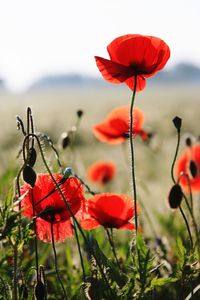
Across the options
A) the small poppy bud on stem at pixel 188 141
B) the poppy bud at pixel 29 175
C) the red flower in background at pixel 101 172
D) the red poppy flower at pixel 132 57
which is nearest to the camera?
the poppy bud at pixel 29 175

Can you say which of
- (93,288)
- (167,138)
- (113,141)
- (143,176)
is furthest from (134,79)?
(167,138)

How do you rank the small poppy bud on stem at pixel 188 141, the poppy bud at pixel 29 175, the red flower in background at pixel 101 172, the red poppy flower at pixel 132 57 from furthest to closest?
the red flower in background at pixel 101 172
the small poppy bud on stem at pixel 188 141
the red poppy flower at pixel 132 57
the poppy bud at pixel 29 175

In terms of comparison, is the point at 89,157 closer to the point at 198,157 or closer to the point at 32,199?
the point at 198,157

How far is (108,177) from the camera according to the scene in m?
2.19

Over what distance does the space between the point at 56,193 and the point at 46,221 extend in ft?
0.24

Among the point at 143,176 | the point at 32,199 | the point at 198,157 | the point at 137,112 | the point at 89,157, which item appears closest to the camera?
the point at 32,199

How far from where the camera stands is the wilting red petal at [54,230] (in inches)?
41.4

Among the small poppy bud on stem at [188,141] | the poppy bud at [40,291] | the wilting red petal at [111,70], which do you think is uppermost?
the small poppy bud on stem at [188,141]

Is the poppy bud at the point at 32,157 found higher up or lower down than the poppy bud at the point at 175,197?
higher up

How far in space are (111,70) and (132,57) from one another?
0.04 meters

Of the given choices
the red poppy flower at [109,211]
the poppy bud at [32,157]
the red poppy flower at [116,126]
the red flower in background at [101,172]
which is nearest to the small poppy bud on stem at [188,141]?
the red poppy flower at [116,126]

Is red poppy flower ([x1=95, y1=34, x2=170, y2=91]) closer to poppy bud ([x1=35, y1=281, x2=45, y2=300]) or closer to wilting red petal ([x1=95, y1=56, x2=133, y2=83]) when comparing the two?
wilting red petal ([x1=95, y1=56, x2=133, y2=83])

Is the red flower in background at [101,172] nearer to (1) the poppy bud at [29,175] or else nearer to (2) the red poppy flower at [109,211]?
(2) the red poppy flower at [109,211]

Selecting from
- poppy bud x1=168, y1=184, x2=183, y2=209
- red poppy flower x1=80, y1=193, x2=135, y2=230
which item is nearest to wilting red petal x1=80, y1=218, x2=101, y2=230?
red poppy flower x1=80, y1=193, x2=135, y2=230
